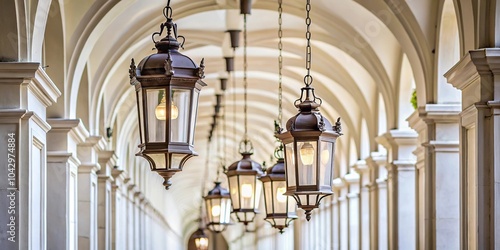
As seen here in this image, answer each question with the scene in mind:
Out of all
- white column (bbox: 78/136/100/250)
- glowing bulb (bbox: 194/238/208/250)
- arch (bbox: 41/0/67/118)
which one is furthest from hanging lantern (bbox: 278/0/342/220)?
glowing bulb (bbox: 194/238/208/250)

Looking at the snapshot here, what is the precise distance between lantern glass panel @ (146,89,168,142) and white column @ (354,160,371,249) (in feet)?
49.4

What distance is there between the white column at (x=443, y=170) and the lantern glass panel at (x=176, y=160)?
7.22 m

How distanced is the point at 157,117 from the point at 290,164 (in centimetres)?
203

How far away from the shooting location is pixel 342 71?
2373cm

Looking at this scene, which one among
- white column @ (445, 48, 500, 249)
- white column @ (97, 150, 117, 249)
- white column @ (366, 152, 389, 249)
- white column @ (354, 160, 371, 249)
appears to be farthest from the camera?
white column @ (354, 160, 371, 249)

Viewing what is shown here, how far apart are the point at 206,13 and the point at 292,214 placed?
24.6ft

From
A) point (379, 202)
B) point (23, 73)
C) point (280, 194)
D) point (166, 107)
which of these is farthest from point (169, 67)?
point (379, 202)

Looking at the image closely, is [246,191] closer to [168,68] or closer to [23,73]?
[23,73]

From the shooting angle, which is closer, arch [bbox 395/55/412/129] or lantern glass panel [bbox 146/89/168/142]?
lantern glass panel [bbox 146/89/168/142]

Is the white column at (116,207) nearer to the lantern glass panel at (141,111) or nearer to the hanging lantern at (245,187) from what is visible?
the hanging lantern at (245,187)

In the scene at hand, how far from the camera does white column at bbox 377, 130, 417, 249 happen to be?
19.7m

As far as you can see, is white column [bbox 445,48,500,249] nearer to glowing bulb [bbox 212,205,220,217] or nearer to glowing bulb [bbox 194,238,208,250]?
glowing bulb [bbox 212,205,220,217]

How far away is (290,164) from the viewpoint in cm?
1117

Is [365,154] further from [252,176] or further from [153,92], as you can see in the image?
[153,92]
